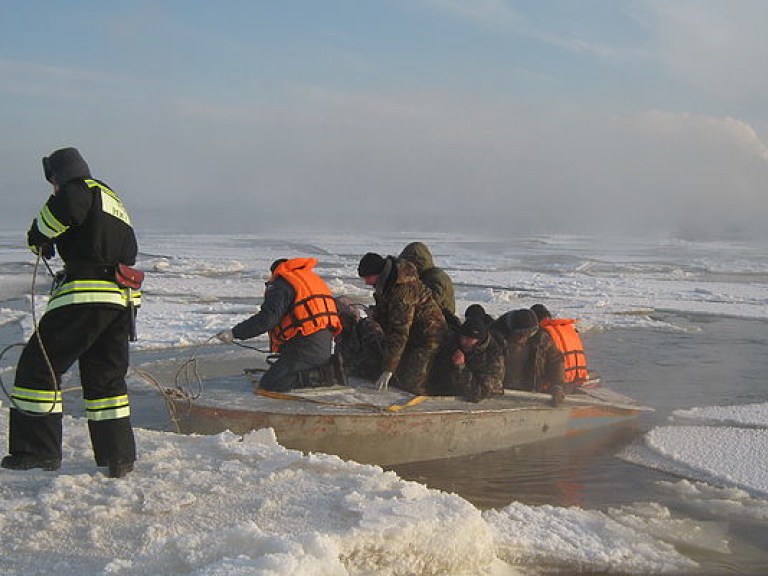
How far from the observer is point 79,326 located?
3396 mm

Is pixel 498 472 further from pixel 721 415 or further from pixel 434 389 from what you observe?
pixel 721 415

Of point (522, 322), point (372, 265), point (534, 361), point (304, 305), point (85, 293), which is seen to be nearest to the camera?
point (85, 293)

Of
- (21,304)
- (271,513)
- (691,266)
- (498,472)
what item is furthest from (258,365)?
(691,266)

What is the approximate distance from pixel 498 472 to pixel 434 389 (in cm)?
79

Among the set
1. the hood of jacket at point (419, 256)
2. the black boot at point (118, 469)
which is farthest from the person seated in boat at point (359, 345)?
the black boot at point (118, 469)

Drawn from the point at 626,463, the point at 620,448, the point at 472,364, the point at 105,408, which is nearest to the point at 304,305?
the point at 472,364

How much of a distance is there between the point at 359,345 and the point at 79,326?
2840 mm

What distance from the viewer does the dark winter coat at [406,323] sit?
18.0 ft

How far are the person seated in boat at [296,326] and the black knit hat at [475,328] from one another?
2.96 feet

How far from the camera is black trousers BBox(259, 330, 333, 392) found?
5.45 meters

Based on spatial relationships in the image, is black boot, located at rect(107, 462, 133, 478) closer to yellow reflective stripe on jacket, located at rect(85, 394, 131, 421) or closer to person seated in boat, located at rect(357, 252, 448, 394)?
yellow reflective stripe on jacket, located at rect(85, 394, 131, 421)

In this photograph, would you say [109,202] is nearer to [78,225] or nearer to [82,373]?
[78,225]

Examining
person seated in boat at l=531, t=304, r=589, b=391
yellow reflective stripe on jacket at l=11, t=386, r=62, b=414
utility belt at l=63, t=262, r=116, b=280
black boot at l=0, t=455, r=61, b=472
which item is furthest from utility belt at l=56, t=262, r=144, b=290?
person seated in boat at l=531, t=304, r=589, b=391

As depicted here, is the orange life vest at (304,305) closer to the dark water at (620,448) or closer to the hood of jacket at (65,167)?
the dark water at (620,448)
